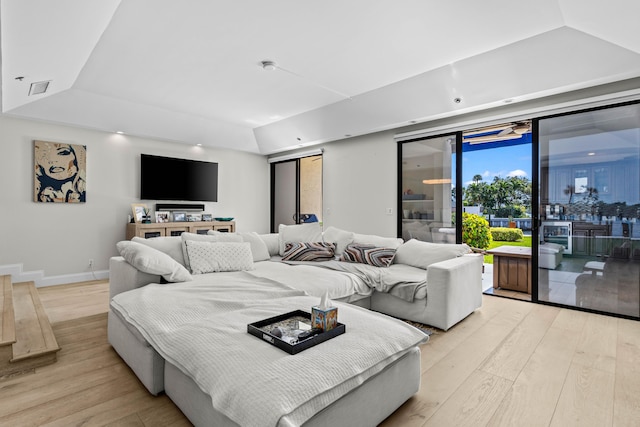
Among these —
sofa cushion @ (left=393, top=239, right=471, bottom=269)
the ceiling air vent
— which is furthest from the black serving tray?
the ceiling air vent

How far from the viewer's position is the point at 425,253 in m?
3.64

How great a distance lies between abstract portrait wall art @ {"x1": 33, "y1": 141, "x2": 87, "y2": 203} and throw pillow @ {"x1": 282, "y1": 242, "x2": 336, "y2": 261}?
10.5 feet

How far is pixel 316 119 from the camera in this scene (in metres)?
5.16

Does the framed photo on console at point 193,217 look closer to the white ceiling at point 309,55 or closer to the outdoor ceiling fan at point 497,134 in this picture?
the white ceiling at point 309,55

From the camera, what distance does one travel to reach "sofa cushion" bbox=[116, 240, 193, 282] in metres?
2.65

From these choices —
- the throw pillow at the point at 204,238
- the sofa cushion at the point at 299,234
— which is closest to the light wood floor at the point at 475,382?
the throw pillow at the point at 204,238

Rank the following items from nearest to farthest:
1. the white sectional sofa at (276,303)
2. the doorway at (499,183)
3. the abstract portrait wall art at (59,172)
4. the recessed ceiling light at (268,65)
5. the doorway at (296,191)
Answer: the white sectional sofa at (276,303) → the recessed ceiling light at (268,65) → the abstract portrait wall art at (59,172) → the doorway at (499,183) → the doorway at (296,191)

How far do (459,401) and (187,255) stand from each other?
2598mm

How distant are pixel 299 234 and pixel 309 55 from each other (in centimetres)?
216

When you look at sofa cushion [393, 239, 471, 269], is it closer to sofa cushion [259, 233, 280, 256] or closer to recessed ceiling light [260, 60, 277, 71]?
sofa cushion [259, 233, 280, 256]

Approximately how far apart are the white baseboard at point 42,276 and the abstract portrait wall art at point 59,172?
941mm

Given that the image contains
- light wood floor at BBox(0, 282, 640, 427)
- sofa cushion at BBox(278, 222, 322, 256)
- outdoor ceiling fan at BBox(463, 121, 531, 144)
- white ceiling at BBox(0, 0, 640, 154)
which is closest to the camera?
light wood floor at BBox(0, 282, 640, 427)

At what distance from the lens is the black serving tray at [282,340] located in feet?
5.01

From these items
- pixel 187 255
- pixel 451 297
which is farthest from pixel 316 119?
pixel 451 297
